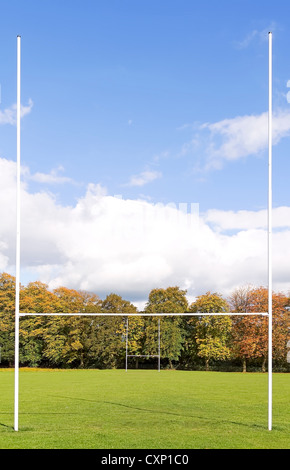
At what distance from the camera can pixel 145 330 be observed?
36.4 metres

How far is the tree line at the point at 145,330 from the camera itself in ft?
117

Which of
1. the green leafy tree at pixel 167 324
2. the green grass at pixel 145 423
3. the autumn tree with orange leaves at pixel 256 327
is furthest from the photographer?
the green leafy tree at pixel 167 324

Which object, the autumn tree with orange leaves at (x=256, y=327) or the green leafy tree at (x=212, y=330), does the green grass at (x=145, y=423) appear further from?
the green leafy tree at (x=212, y=330)

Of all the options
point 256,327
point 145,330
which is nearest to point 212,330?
point 256,327

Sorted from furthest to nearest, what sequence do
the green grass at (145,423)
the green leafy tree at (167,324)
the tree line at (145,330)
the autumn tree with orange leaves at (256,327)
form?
1. the green leafy tree at (167,324)
2. the tree line at (145,330)
3. the autumn tree with orange leaves at (256,327)
4. the green grass at (145,423)

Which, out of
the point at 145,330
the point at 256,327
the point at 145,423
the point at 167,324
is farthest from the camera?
the point at 167,324

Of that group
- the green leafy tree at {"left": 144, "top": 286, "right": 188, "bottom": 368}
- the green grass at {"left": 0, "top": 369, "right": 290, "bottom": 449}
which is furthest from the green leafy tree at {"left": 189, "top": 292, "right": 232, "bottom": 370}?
the green grass at {"left": 0, "top": 369, "right": 290, "bottom": 449}

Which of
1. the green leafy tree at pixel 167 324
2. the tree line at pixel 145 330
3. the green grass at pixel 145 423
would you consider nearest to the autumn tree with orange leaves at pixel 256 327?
the tree line at pixel 145 330

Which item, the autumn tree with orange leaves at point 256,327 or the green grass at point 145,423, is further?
the autumn tree with orange leaves at point 256,327

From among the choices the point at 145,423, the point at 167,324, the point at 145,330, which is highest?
the point at 145,423

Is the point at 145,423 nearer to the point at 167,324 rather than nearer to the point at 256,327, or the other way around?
the point at 256,327
